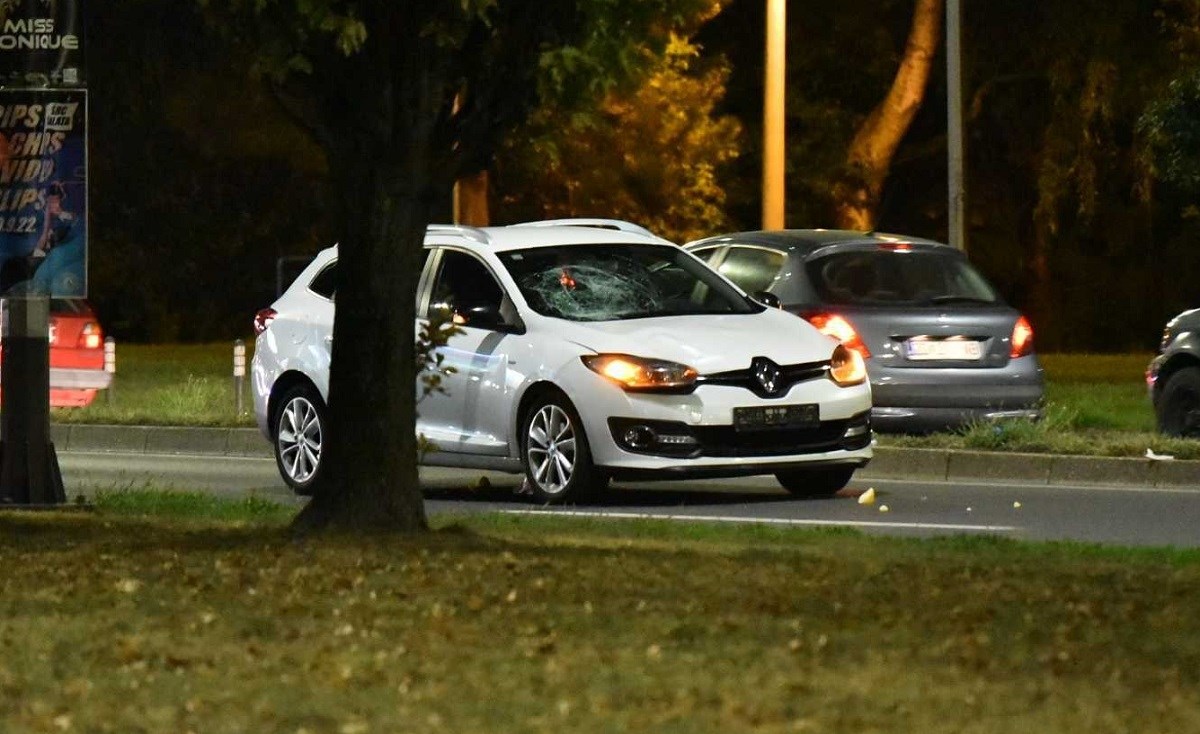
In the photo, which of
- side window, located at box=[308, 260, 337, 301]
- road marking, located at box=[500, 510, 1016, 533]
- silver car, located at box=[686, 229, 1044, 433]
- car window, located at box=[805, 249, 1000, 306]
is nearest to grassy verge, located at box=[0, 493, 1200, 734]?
road marking, located at box=[500, 510, 1016, 533]

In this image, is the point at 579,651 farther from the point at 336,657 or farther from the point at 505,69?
the point at 505,69

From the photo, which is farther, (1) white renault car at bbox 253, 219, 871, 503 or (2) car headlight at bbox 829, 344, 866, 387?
(2) car headlight at bbox 829, 344, 866, 387

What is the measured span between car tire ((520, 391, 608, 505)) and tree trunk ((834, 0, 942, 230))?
22428 millimetres

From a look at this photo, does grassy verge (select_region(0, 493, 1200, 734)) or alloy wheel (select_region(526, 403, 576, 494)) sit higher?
alloy wheel (select_region(526, 403, 576, 494))

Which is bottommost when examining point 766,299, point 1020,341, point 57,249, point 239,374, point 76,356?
point 239,374

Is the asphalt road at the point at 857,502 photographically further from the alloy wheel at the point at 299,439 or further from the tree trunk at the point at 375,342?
the tree trunk at the point at 375,342

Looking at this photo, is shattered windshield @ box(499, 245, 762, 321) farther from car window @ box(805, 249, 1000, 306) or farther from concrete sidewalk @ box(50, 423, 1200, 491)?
car window @ box(805, 249, 1000, 306)

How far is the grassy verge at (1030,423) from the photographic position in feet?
56.9

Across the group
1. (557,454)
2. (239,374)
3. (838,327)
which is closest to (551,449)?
(557,454)

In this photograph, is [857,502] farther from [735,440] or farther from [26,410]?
[26,410]

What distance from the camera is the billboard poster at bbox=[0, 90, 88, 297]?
1374 cm

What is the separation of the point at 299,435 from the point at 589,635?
8.19m

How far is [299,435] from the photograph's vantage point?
1645 centimetres

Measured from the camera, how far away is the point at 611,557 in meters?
10.8
